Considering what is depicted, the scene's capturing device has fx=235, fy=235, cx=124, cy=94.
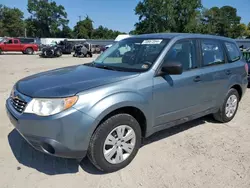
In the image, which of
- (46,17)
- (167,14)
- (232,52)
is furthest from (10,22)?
(232,52)

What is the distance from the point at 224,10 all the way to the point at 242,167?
339 feet

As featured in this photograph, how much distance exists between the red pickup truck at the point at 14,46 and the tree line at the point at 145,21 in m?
34.9

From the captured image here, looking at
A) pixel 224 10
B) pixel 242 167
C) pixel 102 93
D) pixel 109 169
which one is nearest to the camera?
pixel 102 93

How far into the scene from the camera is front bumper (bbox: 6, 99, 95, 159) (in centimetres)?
253

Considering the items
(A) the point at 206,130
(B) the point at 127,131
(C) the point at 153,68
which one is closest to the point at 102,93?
(B) the point at 127,131

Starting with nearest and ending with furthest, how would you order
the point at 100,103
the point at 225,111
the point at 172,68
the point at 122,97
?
the point at 100,103
the point at 122,97
the point at 172,68
the point at 225,111

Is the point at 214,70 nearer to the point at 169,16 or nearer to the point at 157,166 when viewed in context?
the point at 157,166

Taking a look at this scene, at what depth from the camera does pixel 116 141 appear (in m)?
2.98

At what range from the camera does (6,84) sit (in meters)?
8.48

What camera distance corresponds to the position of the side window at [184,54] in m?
3.53

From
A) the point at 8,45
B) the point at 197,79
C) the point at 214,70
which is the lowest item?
the point at 197,79

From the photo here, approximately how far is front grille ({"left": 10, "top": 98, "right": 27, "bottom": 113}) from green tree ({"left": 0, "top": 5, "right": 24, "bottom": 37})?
74.2m

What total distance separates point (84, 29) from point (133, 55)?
74991mm

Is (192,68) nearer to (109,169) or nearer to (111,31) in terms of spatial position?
(109,169)
